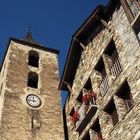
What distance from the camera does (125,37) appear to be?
520 inches

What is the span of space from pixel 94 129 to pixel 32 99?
29.8ft

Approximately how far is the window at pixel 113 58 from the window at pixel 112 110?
1.18 metres

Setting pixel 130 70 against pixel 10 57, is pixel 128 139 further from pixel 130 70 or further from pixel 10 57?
pixel 10 57

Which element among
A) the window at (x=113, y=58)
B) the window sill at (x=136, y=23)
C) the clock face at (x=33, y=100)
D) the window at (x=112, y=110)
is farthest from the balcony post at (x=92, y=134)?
the clock face at (x=33, y=100)

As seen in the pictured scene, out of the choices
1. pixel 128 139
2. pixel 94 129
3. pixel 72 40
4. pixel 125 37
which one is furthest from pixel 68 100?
pixel 128 139

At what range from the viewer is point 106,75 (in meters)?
14.5

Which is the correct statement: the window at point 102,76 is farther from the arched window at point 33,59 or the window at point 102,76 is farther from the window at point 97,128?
the arched window at point 33,59

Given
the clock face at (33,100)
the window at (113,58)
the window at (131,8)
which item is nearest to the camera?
the window at (131,8)

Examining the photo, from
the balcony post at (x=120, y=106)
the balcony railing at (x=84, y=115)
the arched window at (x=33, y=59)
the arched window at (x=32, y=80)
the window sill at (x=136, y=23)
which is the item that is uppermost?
the arched window at (x=33, y=59)

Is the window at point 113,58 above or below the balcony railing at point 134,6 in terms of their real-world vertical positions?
below

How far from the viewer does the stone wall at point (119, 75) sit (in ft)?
37.5

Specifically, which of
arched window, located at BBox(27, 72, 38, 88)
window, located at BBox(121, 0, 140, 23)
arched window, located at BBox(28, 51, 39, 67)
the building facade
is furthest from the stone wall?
arched window, located at BBox(28, 51, 39, 67)

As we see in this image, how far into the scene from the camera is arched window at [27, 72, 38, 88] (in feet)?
83.4

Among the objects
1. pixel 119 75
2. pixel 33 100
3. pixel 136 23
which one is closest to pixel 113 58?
pixel 119 75
